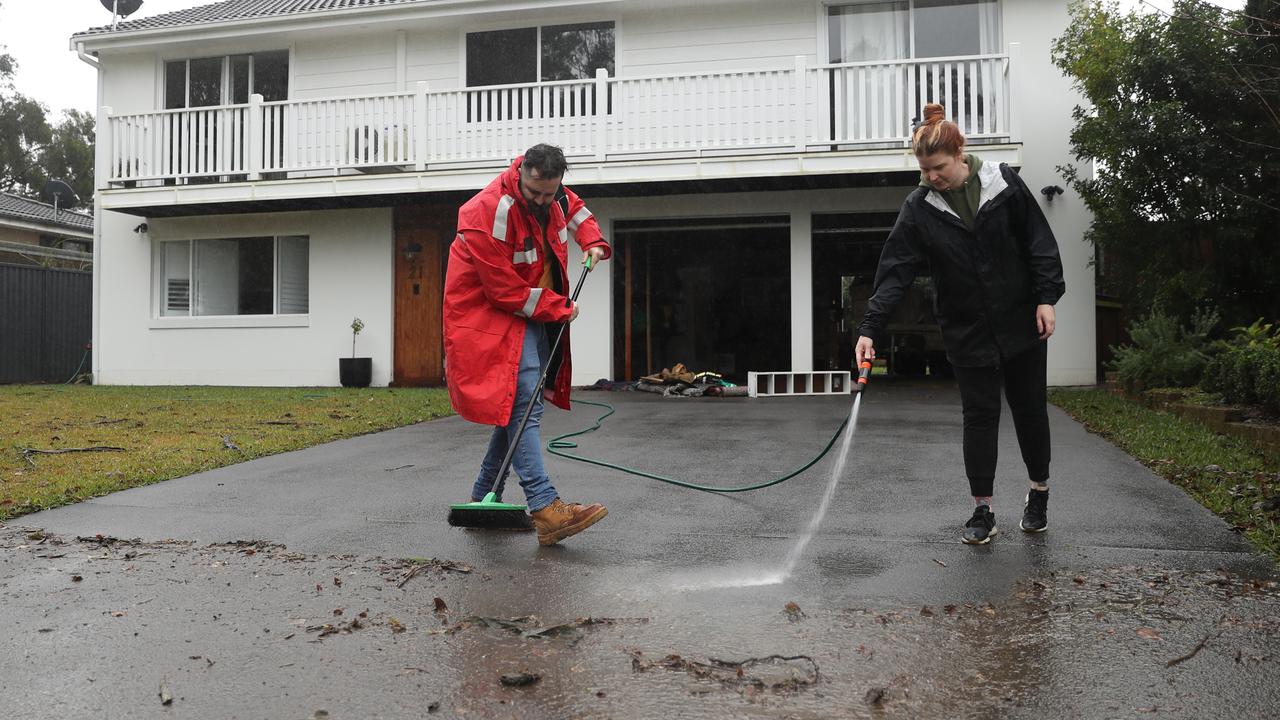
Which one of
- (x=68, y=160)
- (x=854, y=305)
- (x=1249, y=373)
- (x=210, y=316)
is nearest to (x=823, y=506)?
(x=1249, y=373)

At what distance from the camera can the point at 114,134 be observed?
1401cm

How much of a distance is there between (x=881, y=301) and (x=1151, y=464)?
2.77m

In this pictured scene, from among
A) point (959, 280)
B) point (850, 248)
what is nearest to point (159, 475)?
point (959, 280)

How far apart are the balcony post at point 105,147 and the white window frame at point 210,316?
1221mm

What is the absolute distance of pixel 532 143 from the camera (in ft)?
41.3

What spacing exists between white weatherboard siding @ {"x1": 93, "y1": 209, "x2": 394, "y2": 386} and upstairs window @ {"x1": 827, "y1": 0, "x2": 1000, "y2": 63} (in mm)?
6969

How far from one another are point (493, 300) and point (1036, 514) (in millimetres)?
2428

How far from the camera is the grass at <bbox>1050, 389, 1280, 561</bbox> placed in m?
4.12

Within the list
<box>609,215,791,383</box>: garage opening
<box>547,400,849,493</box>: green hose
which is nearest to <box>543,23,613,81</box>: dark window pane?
<box>609,215,791,383</box>: garage opening

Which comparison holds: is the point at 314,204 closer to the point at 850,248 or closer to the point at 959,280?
the point at 850,248

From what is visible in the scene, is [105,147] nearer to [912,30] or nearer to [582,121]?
[582,121]

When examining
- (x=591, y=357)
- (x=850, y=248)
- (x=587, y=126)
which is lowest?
(x=591, y=357)

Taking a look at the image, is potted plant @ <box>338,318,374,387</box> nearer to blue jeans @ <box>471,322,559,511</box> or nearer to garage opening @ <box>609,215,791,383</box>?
garage opening @ <box>609,215,791,383</box>

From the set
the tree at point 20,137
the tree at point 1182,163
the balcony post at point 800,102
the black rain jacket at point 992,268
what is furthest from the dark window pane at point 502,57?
the tree at point 20,137
